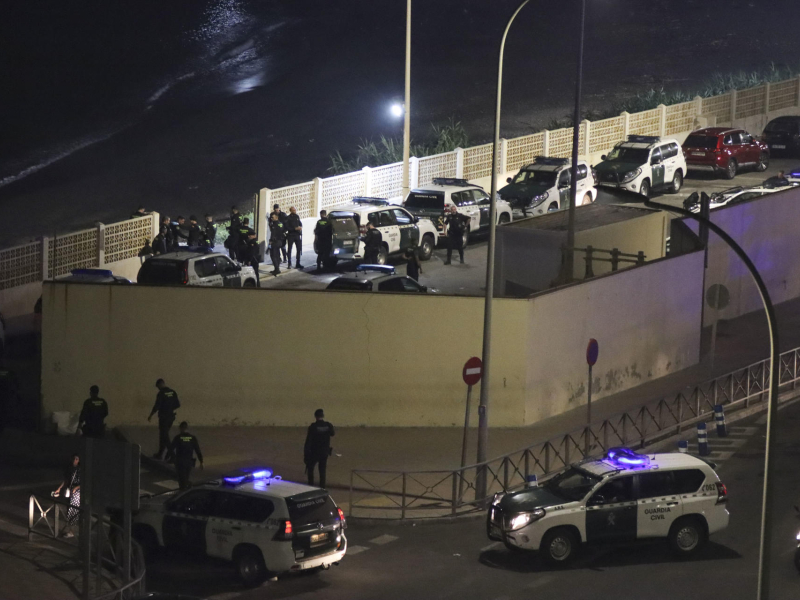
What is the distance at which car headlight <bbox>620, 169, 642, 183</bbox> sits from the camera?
38844 mm

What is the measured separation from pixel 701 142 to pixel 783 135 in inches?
230

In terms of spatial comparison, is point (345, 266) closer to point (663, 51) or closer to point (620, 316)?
point (620, 316)

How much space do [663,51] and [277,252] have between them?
51.5 meters

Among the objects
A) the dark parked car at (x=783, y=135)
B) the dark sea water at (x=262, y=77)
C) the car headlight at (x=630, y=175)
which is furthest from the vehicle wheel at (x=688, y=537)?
the dark parked car at (x=783, y=135)

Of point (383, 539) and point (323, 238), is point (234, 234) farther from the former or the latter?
point (383, 539)

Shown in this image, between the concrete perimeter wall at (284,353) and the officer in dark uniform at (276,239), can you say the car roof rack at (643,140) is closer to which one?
the officer in dark uniform at (276,239)

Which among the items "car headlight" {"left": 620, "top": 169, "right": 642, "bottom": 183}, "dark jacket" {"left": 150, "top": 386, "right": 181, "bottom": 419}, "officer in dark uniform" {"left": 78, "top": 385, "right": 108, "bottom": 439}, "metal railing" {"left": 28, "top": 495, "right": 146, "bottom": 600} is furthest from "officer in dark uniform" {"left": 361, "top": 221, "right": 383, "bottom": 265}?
"metal railing" {"left": 28, "top": 495, "right": 146, "bottom": 600}

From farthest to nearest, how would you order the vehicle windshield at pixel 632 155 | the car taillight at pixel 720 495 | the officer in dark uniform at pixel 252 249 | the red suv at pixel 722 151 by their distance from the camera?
the red suv at pixel 722 151 < the vehicle windshield at pixel 632 155 < the officer in dark uniform at pixel 252 249 < the car taillight at pixel 720 495

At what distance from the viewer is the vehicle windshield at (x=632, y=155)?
130 ft

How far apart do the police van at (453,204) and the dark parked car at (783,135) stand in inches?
636

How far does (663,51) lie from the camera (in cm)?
7819

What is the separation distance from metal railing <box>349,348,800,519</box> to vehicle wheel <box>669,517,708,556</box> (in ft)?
10.8

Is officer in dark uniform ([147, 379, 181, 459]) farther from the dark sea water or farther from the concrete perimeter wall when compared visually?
the dark sea water

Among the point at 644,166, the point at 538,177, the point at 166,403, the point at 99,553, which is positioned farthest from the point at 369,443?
the point at 644,166
